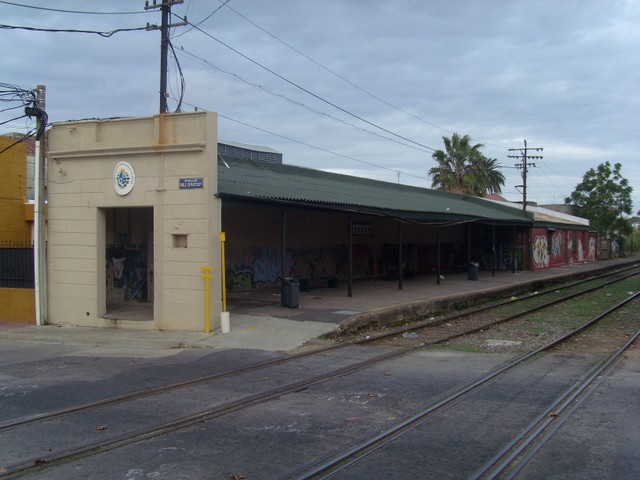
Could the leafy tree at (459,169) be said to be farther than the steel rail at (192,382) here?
Result: Yes

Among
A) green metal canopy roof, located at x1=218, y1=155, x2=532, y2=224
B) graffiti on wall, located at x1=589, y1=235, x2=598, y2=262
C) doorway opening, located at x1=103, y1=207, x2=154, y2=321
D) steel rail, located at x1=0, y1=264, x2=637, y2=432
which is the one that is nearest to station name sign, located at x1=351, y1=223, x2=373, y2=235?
green metal canopy roof, located at x1=218, y1=155, x2=532, y2=224

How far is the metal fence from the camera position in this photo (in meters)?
16.4

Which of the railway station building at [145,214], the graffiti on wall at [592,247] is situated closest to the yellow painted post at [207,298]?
the railway station building at [145,214]

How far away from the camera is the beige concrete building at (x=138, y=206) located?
14.3m

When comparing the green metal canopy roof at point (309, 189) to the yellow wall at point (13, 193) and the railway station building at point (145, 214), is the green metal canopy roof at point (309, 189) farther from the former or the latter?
the yellow wall at point (13, 193)

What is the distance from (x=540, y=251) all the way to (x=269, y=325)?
32.0 m

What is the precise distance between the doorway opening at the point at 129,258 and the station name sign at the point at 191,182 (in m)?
4.11

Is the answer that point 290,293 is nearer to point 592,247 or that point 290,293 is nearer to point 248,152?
point 248,152

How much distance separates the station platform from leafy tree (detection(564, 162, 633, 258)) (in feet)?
140

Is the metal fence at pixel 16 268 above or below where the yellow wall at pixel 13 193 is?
below

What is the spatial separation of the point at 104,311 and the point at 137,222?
4017 millimetres

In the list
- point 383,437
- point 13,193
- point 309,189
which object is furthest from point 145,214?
point 383,437

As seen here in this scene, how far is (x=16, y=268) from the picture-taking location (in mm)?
16578

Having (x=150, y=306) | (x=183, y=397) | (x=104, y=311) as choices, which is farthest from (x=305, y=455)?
(x=150, y=306)
